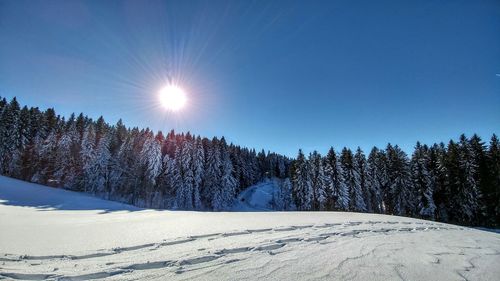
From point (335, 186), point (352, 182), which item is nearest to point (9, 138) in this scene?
point (335, 186)

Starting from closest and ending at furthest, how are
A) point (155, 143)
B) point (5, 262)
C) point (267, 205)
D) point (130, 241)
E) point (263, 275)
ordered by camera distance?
point (263, 275), point (5, 262), point (130, 241), point (155, 143), point (267, 205)

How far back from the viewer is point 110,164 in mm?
51375

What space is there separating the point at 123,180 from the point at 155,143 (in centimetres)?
1142

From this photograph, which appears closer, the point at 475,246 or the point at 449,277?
the point at 449,277

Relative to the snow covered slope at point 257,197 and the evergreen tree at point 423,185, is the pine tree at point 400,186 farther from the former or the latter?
the snow covered slope at point 257,197

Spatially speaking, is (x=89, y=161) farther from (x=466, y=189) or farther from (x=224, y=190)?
(x=466, y=189)

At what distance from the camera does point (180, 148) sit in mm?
56812

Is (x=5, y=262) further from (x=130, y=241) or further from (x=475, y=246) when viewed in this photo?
(x=475, y=246)

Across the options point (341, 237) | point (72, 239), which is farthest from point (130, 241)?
point (341, 237)

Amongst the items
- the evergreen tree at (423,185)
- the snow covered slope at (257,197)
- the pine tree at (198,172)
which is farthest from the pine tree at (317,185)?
the pine tree at (198,172)

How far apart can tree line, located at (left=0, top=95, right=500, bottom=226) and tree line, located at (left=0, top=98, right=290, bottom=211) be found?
0.17 metres

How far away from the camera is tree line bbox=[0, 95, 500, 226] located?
41.7 metres

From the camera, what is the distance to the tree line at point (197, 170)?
137 ft

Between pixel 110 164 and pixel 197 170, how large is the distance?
1735 cm
